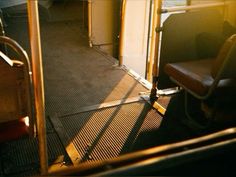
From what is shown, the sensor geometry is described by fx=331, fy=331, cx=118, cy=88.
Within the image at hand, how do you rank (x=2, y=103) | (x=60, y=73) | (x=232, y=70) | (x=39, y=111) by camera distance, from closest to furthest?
(x=39, y=111)
(x=2, y=103)
(x=232, y=70)
(x=60, y=73)

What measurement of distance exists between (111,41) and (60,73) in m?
1.39

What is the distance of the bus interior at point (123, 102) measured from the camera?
103cm

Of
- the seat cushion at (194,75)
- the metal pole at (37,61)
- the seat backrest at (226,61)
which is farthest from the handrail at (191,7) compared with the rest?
the metal pole at (37,61)

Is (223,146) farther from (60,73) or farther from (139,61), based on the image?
(139,61)

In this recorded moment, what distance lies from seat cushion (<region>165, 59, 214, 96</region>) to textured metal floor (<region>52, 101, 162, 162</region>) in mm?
448

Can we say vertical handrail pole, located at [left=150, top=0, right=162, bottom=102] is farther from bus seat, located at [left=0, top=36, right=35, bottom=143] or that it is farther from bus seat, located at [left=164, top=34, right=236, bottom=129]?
bus seat, located at [left=0, top=36, right=35, bottom=143]

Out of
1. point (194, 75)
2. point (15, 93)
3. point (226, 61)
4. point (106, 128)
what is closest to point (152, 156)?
point (15, 93)

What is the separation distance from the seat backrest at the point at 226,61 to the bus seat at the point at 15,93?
4.23ft

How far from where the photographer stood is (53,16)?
21.8ft

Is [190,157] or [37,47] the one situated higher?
[37,47]

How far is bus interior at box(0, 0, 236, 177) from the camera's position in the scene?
3.37 feet

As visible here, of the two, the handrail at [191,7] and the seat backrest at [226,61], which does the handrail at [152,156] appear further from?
the handrail at [191,7]

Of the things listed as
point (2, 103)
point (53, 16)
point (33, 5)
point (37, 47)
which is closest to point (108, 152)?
point (2, 103)

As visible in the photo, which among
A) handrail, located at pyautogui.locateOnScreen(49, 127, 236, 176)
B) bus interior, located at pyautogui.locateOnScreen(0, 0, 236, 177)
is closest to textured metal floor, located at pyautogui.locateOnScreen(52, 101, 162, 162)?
bus interior, located at pyautogui.locateOnScreen(0, 0, 236, 177)
